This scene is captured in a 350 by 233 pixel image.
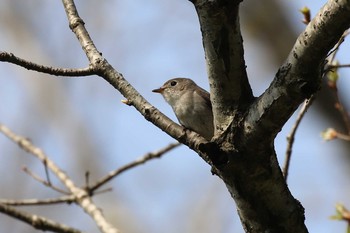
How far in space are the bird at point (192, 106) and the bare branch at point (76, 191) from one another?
715 millimetres

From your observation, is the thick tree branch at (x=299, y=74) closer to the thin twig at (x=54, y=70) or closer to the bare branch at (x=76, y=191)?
the thin twig at (x=54, y=70)

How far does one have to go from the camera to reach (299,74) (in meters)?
1.85

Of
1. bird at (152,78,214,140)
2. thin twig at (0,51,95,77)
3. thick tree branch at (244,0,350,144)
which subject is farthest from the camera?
bird at (152,78,214,140)

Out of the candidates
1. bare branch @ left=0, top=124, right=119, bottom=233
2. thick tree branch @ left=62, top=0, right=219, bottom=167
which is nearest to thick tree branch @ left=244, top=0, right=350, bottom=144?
thick tree branch @ left=62, top=0, right=219, bottom=167

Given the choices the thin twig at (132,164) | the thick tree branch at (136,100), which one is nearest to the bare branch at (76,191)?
the thin twig at (132,164)

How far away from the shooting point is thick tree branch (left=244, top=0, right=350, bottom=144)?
173 centimetres

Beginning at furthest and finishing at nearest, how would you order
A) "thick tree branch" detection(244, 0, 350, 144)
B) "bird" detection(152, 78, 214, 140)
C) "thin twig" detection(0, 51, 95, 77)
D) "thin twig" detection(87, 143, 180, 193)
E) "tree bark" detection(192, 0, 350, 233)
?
"bird" detection(152, 78, 214, 140) < "thin twig" detection(87, 143, 180, 193) < "thin twig" detection(0, 51, 95, 77) < "tree bark" detection(192, 0, 350, 233) < "thick tree branch" detection(244, 0, 350, 144)

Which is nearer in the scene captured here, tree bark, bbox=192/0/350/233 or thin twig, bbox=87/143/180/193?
tree bark, bbox=192/0/350/233

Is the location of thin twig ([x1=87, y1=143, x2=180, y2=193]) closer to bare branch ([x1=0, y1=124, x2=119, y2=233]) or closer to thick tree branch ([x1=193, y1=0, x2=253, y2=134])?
bare branch ([x1=0, y1=124, x2=119, y2=233])

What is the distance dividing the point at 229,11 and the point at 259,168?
0.52 meters

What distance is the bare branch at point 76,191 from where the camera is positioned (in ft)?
10.5

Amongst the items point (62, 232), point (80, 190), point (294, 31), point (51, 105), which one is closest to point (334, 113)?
point (294, 31)

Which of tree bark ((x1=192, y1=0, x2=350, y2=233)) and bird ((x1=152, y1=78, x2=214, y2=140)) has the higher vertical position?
bird ((x1=152, y1=78, x2=214, y2=140))

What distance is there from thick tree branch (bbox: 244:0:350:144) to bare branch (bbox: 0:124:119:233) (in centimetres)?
132
